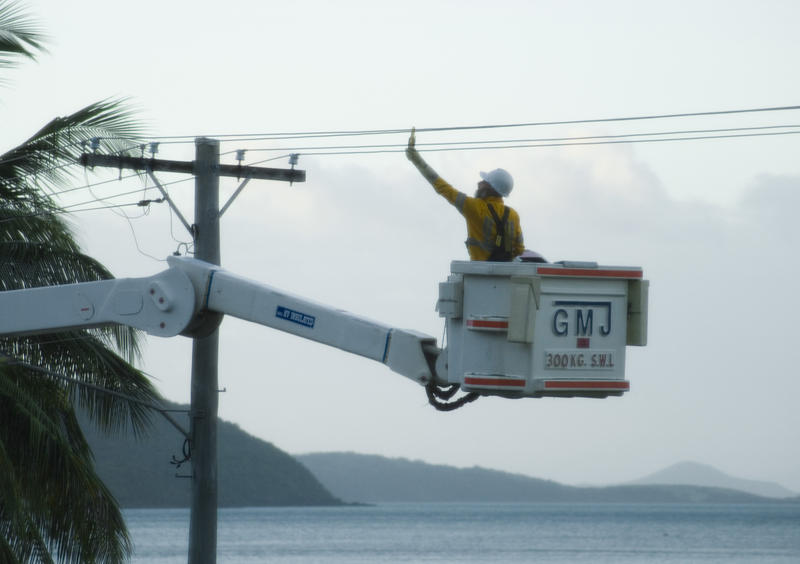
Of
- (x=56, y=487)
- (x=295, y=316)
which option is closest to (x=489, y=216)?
(x=295, y=316)

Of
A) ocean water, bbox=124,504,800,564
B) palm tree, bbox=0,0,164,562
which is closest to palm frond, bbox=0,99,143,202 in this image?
palm tree, bbox=0,0,164,562

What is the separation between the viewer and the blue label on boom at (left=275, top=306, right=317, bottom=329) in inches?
386

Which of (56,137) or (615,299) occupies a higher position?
(56,137)

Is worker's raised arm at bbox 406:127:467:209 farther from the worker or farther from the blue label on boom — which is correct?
the blue label on boom

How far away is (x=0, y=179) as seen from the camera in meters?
15.6

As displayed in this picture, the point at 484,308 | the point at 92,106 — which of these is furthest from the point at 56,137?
the point at 484,308

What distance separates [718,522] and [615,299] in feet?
551

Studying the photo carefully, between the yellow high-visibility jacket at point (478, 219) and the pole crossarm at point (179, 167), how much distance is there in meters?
6.01

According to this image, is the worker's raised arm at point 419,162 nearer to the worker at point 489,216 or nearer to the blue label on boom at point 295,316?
the worker at point 489,216

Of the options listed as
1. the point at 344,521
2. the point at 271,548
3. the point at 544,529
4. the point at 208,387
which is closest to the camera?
the point at 208,387

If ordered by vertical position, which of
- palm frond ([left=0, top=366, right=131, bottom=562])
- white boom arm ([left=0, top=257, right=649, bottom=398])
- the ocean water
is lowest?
the ocean water

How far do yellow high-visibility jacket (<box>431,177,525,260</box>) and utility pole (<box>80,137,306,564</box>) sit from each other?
5.75 meters

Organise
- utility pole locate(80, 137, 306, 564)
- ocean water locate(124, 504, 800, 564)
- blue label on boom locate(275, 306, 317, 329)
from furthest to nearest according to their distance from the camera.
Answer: ocean water locate(124, 504, 800, 564) < utility pole locate(80, 137, 306, 564) < blue label on boom locate(275, 306, 317, 329)

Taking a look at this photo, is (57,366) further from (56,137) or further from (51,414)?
(56,137)
